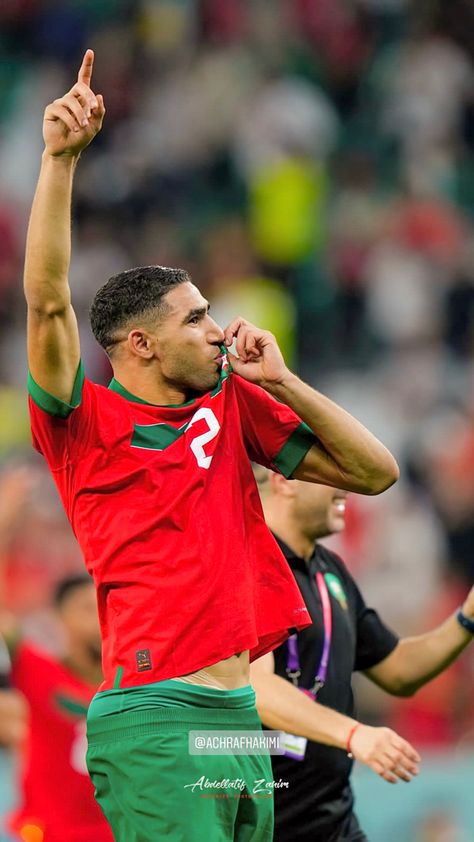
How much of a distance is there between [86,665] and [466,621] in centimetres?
209

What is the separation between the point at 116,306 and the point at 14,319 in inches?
282

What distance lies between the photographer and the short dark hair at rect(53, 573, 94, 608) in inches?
247

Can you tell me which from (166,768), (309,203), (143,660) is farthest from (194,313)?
(309,203)

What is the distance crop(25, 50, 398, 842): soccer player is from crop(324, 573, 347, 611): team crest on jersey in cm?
119

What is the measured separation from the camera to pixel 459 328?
34.7 ft

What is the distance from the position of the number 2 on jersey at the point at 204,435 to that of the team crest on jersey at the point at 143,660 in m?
0.48

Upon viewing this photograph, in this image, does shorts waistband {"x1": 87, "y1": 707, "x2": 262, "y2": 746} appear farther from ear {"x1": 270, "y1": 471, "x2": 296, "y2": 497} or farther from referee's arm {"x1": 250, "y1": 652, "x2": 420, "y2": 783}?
ear {"x1": 270, "y1": 471, "x2": 296, "y2": 497}

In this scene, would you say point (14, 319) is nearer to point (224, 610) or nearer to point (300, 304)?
point (300, 304)

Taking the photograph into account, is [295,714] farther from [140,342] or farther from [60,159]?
[60,159]

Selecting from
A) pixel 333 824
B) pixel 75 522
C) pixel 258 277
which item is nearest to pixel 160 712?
pixel 75 522

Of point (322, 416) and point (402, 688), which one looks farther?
point (402, 688)

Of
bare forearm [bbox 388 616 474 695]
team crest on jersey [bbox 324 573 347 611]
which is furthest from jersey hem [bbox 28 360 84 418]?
bare forearm [bbox 388 616 474 695]

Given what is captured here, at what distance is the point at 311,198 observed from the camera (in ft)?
37.2

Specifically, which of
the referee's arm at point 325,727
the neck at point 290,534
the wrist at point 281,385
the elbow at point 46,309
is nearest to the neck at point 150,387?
the wrist at point 281,385
